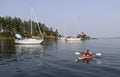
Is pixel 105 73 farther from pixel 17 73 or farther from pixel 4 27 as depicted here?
pixel 4 27

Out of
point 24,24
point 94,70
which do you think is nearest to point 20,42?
point 94,70

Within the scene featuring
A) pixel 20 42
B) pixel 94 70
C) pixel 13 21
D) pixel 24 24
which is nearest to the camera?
pixel 94 70

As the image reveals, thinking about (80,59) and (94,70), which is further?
(80,59)

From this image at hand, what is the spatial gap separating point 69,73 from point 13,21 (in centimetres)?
14767

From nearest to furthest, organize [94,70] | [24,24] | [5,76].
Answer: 1. [5,76]
2. [94,70]
3. [24,24]

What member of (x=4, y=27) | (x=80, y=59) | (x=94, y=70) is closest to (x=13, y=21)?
(x=4, y=27)

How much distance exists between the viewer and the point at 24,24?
18500 centimetres

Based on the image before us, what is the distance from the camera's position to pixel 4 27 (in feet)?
566

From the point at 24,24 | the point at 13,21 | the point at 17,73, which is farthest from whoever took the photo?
the point at 24,24

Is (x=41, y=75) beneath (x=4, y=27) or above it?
beneath

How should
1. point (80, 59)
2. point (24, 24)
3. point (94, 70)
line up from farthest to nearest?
1. point (24, 24)
2. point (80, 59)
3. point (94, 70)

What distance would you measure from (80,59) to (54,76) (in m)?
15.5

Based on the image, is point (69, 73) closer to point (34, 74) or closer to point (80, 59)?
point (34, 74)

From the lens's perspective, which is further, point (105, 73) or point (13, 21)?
point (13, 21)
